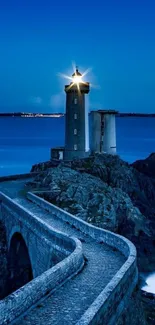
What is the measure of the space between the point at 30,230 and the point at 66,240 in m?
4.24

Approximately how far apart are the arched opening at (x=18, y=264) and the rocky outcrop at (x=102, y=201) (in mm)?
4369

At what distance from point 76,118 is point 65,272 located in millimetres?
28654

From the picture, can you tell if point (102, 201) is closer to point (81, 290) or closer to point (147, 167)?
point (81, 290)

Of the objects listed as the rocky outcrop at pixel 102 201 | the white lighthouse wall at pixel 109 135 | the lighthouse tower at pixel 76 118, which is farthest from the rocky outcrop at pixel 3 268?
the white lighthouse wall at pixel 109 135

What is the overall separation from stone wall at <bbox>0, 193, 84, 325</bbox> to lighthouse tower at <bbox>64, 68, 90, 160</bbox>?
15195mm

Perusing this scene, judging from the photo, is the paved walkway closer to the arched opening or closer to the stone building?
the arched opening

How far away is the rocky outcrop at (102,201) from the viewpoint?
26.7 metres

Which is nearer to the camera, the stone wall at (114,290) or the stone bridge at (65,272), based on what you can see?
the stone wall at (114,290)

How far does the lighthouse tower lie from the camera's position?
40.3 meters

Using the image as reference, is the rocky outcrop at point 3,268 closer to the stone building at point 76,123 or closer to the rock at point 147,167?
the stone building at point 76,123

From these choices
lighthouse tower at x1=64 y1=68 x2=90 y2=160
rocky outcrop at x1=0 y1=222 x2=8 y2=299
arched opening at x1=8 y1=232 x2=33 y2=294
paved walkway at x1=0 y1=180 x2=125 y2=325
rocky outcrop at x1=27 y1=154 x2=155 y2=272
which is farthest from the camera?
lighthouse tower at x1=64 y1=68 x2=90 y2=160

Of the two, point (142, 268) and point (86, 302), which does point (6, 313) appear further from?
→ point (142, 268)

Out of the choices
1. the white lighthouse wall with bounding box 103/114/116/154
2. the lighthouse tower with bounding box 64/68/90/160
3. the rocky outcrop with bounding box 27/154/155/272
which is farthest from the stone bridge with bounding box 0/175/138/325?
the white lighthouse wall with bounding box 103/114/116/154

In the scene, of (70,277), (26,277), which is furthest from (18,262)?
(70,277)
